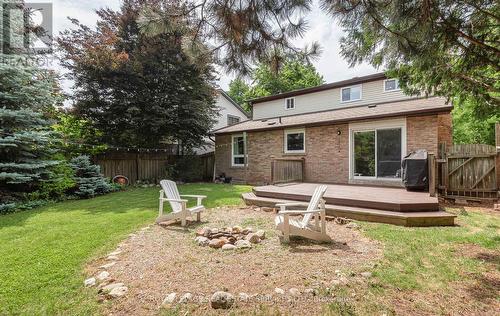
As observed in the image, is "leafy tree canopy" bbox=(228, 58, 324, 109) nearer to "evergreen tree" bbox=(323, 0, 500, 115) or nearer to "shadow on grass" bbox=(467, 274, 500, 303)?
"evergreen tree" bbox=(323, 0, 500, 115)

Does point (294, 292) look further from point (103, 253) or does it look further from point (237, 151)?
point (237, 151)

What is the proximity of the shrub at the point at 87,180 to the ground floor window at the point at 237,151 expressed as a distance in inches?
258

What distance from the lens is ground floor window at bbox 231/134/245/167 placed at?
1420 centimetres

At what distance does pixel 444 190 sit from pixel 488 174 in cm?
110

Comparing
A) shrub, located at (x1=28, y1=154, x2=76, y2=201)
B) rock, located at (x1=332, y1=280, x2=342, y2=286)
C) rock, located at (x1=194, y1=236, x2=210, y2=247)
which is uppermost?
shrub, located at (x1=28, y1=154, x2=76, y2=201)

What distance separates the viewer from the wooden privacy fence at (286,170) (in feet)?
31.9

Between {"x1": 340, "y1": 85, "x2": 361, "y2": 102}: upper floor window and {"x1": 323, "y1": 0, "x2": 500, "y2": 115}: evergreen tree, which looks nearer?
{"x1": 323, "y1": 0, "x2": 500, "y2": 115}: evergreen tree

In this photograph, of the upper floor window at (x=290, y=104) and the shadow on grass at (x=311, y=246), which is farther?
the upper floor window at (x=290, y=104)

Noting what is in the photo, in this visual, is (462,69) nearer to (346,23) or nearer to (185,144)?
(346,23)

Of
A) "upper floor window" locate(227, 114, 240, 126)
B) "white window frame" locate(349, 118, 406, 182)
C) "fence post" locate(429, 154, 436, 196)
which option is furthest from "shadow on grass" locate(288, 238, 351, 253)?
"upper floor window" locate(227, 114, 240, 126)

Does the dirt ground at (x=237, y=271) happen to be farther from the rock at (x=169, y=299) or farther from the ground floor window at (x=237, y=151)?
the ground floor window at (x=237, y=151)

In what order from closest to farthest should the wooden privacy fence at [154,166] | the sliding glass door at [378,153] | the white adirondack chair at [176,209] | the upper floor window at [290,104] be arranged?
1. the white adirondack chair at [176,209]
2. the sliding glass door at [378,153]
3. the wooden privacy fence at [154,166]
4. the upper floor window at [290,104]

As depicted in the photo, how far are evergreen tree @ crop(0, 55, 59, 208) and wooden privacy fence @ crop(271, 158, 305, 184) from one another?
7.47m

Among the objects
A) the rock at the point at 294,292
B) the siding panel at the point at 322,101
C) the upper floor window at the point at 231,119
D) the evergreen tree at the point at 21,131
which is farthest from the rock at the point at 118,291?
the upper floor window at the point at 231,119
